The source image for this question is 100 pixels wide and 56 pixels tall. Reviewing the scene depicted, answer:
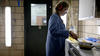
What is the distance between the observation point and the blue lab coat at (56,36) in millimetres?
1568

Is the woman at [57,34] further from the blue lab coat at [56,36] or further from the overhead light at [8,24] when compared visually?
the overhead light at [8,24]

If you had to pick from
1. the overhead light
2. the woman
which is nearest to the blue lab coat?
the woman

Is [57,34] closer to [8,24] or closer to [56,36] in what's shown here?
[56,36]

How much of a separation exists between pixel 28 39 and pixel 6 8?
3.27 ft

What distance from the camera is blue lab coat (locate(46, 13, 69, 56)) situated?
1.57 meters

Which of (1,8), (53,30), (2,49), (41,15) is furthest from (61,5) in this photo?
(2,49)

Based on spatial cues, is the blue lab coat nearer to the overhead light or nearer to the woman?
the woman

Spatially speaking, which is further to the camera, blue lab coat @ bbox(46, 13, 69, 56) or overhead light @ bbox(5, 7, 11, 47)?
overhead light @ bbox(5, 7, 11, 47)

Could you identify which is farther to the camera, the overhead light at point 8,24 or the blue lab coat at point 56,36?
the overhead light at point 8,24

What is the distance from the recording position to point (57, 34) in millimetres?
1572

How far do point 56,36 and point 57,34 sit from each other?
2.2 inches

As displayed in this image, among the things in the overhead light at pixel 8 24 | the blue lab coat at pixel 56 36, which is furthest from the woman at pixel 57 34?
the overhead light at pixel 8 24

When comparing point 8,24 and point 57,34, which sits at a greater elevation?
point 8,24

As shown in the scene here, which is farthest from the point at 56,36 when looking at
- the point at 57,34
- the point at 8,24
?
the point at 8,24
